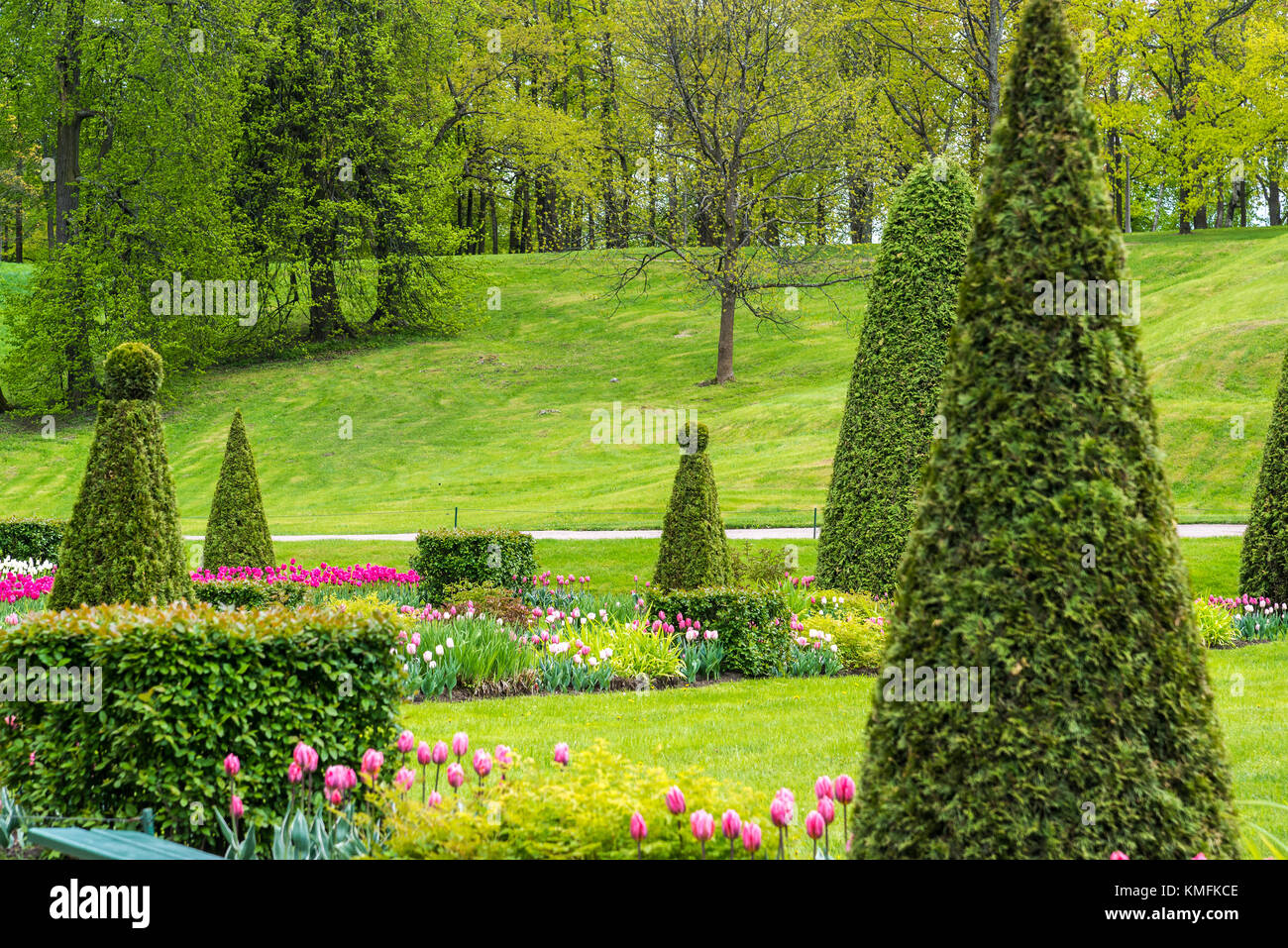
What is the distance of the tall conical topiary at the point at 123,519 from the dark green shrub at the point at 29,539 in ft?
29.3

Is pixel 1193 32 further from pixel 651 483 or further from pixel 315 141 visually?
pixel 315 141

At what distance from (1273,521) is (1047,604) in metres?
10.5

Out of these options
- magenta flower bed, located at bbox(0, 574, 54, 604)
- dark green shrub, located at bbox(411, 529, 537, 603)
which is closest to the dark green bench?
dark green shrub, located at bbox(411, 529, 537, 603)

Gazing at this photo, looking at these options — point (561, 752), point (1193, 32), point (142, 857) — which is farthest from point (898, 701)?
point (1193, 32)

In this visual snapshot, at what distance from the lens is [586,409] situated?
33.0m

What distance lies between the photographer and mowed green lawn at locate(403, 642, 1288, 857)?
614 centimetres

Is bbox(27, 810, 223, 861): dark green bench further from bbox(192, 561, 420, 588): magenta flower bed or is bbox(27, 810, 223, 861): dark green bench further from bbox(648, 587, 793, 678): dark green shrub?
bbox(192, 561, 420, 588): magenta flower bed

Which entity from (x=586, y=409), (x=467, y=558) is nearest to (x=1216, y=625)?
(x=467, y=558)

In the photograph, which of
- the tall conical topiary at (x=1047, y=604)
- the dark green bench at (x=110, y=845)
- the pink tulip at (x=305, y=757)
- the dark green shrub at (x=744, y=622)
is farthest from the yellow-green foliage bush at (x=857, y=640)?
the dark green bench at (x=110, y=845)

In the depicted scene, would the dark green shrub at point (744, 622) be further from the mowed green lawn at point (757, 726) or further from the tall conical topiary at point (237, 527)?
the tall conical topiary at point (237, 527)

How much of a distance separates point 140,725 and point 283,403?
101 feet

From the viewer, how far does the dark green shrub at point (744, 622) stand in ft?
32.1

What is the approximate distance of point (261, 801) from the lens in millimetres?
4777

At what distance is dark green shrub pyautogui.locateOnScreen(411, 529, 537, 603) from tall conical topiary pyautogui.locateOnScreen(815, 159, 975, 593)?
3.78 meters
